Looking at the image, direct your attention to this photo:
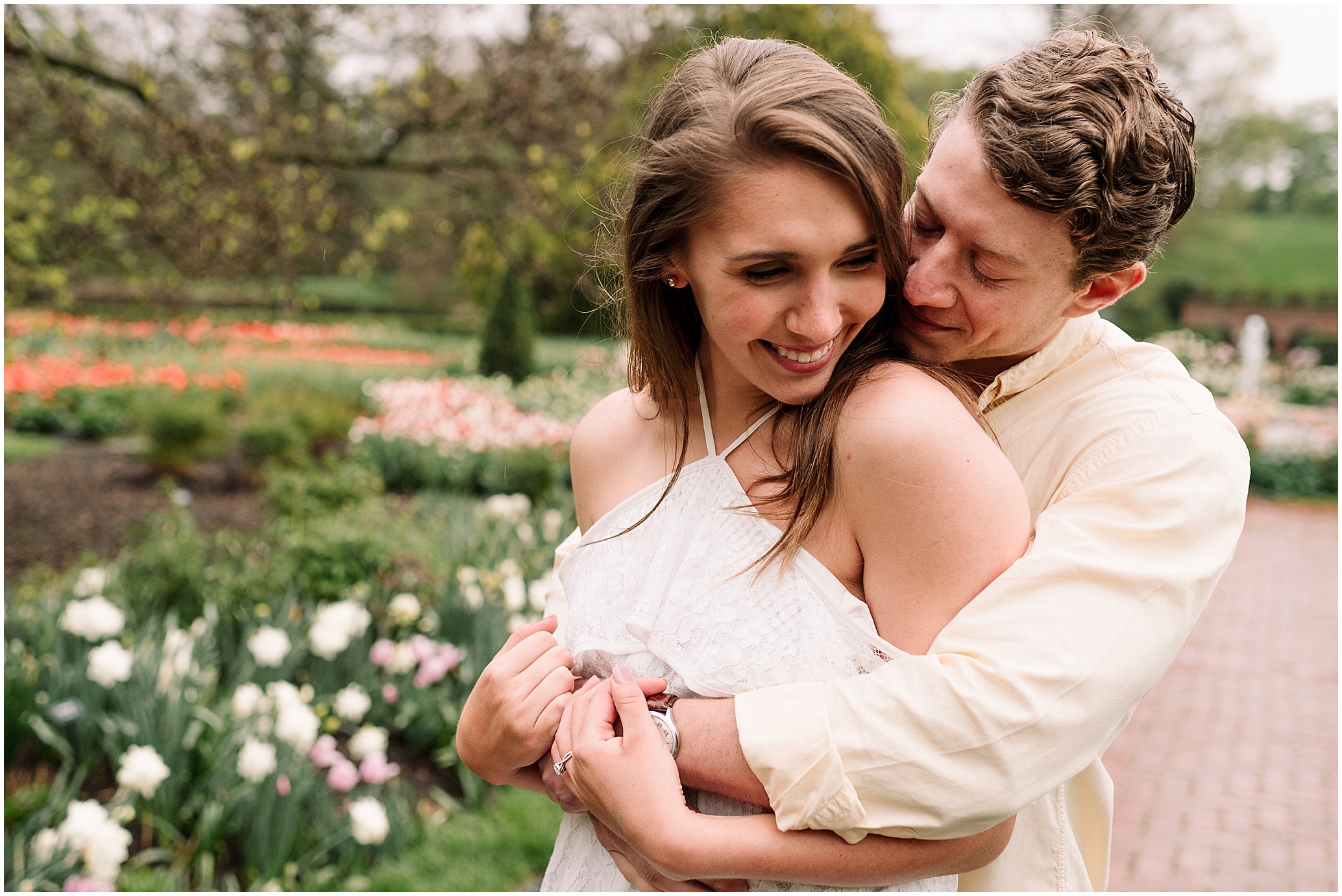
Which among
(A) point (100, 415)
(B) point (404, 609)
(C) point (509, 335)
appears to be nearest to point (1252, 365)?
(C) point (509, 335)

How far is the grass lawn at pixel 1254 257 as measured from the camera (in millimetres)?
27000

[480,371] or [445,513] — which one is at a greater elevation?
[445,513]

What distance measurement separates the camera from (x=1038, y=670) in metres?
1.09

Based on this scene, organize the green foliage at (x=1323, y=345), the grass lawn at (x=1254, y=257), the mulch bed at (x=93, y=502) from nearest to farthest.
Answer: the mulch bed at (x=93, y=502)
the green foliage at (x=1323, y=345)
the grass lawn at (x=1254, y=257)

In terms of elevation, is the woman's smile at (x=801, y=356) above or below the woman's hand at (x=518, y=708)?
above

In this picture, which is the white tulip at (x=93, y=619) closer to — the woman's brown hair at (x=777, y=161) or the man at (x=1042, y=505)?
the woman's brown hair at (x=777, y=161)

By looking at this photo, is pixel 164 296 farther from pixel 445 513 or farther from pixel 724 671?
pixel 724 671

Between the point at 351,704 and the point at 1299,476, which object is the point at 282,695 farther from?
the point at 1299,476

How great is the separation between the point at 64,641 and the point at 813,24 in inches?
538

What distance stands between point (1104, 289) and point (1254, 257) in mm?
34816

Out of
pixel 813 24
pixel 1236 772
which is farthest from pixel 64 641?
pixel 813 24

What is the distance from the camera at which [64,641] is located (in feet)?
11.8

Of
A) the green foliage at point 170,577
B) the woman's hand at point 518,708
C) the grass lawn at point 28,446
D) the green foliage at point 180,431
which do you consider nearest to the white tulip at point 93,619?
the green foliage at point 170,577

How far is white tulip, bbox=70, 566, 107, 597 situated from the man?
3.43 meters
